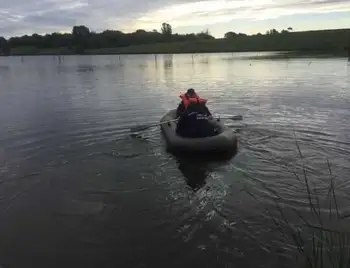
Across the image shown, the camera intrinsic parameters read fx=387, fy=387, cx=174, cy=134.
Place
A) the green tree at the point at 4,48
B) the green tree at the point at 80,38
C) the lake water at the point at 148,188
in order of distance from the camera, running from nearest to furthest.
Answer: the lake water at the point at 148,188
the green tree at the point at 80,38
the green tree at the point at 4,48

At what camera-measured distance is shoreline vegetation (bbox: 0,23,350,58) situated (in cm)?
8988

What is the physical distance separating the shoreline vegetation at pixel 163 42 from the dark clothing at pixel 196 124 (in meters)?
73.0

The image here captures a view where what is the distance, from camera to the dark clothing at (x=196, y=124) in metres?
11.2

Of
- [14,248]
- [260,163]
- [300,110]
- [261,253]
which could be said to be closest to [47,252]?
[14,248]

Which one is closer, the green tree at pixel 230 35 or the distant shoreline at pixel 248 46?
the distant shoreline at pixel 248 46

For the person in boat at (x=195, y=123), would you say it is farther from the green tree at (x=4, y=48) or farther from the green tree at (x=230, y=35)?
the green tree at (x=4, y=48)

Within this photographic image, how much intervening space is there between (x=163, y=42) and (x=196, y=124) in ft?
435

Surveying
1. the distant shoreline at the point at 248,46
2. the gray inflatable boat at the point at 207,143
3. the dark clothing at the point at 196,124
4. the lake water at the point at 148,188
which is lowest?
the lake water at the point at 148,188

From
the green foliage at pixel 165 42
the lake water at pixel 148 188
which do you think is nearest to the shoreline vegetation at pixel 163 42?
the green foliage at pixel 165 42

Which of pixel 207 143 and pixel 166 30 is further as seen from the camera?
pixel 166 30

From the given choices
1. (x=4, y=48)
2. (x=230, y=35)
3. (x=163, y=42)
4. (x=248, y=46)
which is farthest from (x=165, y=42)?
(x=4, y=48)

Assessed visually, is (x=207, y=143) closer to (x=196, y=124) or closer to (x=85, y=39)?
(x=196, y=124)

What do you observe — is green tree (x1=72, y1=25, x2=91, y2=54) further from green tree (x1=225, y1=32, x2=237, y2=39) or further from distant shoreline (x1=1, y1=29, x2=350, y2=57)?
green tree (x1=225, y1=32, x2=237, y2=39)

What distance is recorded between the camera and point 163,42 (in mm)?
139750
